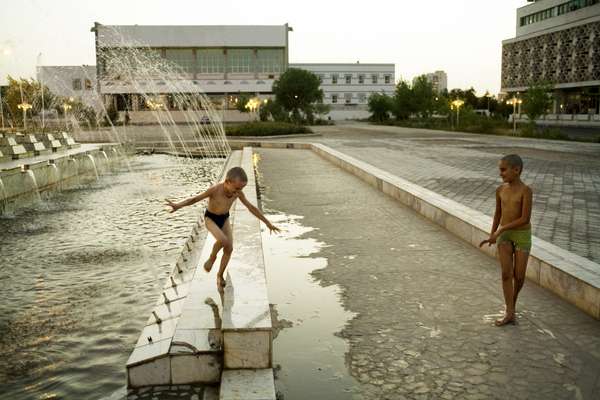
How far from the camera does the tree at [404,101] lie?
6825 centimetres

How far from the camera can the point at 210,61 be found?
252ft

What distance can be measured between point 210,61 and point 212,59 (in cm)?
40

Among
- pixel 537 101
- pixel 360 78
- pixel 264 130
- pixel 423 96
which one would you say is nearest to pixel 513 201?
pixel 264 130

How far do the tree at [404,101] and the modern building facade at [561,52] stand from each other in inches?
611

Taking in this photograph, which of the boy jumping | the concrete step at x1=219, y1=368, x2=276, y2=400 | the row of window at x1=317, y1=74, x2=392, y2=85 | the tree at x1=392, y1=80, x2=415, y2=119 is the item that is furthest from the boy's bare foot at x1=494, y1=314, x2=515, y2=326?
the row of window at x1=317, y1=74, x2=392, y2=85

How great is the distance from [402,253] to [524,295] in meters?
1.96

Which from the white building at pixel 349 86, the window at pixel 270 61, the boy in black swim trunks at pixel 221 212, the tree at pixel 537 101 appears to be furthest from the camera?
the white building at pixel 349 86

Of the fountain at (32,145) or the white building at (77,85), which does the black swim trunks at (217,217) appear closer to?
the fountain at (32,145)

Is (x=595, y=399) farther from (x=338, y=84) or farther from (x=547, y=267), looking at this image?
(x=338, y=84)

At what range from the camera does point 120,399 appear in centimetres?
372

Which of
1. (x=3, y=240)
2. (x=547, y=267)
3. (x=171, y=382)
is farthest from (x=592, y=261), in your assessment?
(x=3, y=240)

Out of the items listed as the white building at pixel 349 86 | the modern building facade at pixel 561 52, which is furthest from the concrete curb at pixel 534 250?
the white building at pixel 349 86

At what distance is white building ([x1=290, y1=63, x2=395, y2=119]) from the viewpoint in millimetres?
96188

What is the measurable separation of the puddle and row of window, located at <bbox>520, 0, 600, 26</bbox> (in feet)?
234
